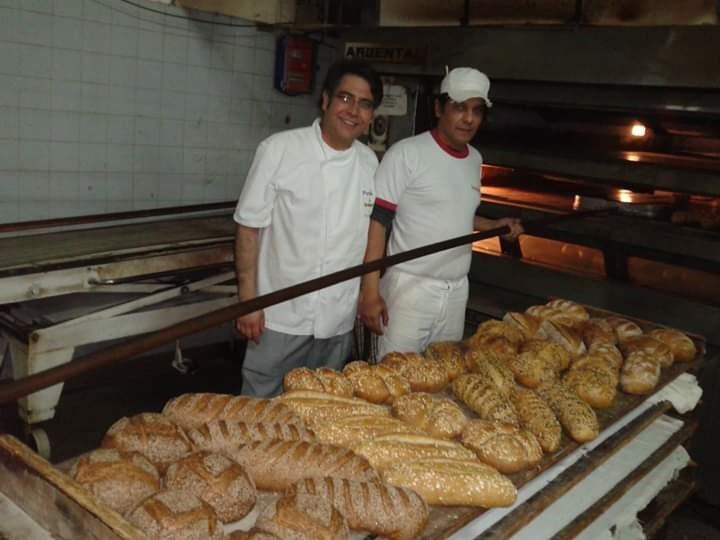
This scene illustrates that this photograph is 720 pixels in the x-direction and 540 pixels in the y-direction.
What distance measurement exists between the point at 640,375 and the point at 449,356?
0.67 metres

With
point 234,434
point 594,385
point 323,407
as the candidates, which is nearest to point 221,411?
point 234,434

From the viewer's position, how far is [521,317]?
109 inches

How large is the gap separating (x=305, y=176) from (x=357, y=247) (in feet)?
1.28

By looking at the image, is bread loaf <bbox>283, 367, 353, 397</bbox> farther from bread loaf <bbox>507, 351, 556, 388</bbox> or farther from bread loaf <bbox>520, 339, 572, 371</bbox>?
bread loaf <bbox>520, 339, 572, 371</bbox>

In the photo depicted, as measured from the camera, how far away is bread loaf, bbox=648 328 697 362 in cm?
272

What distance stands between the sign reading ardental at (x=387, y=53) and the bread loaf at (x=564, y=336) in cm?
207

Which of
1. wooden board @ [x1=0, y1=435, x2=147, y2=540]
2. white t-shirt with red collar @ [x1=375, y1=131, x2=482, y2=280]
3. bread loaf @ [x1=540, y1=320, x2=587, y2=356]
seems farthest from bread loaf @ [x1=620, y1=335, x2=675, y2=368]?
wooden board @ [x1=0, y1=435, x2=147, y2=540]

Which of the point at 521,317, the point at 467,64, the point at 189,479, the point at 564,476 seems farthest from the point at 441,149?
the point at 189,479

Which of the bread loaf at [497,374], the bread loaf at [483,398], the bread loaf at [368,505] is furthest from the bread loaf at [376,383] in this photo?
the bread loaf at [368,505]

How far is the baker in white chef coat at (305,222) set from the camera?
2.72 metres

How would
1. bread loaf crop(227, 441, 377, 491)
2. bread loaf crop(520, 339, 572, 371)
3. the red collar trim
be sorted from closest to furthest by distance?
1. bread loaf crop(227, 441, 377, 491)
2. bread loaf crop(520, 339, 572, 371)
3. the red collar trim

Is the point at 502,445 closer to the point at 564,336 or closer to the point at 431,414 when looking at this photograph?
the point at 431,414

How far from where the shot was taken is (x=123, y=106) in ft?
13.3

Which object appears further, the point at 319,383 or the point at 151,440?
the point at 319,383
